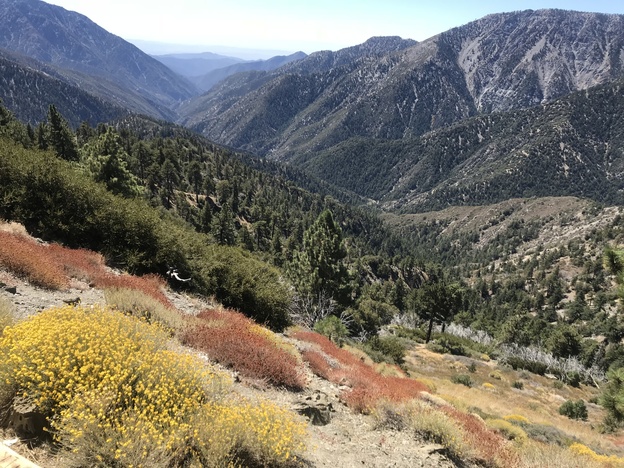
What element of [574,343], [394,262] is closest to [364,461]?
[574,343]

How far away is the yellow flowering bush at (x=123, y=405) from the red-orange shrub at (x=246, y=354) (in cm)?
308

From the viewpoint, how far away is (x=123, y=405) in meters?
5.69

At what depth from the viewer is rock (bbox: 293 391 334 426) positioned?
29.8 ft

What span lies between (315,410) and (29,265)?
32.3ft

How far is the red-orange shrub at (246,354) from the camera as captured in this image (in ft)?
33.1

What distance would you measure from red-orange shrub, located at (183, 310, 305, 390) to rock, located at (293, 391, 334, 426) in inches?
44.9

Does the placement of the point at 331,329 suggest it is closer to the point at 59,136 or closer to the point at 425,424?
the point at 425,424

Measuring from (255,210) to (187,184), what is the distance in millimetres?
23705

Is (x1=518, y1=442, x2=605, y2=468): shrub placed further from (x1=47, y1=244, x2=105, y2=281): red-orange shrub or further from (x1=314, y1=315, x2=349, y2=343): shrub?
(x1=314, y1=315, x2=349, y2=343): shrub

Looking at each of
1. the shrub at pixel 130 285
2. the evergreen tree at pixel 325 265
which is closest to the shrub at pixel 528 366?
the evergreen tree at pixel 325 265

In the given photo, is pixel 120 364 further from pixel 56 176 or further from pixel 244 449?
pixel 56 176

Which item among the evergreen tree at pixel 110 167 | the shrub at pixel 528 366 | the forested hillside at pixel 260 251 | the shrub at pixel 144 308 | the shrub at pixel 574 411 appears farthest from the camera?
the shrub at pixel 528 366

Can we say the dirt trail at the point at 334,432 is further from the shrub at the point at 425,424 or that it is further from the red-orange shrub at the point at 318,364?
the red-orange shrub at the point at 318,364

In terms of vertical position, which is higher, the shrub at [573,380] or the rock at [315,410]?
the rock at [315,410]
